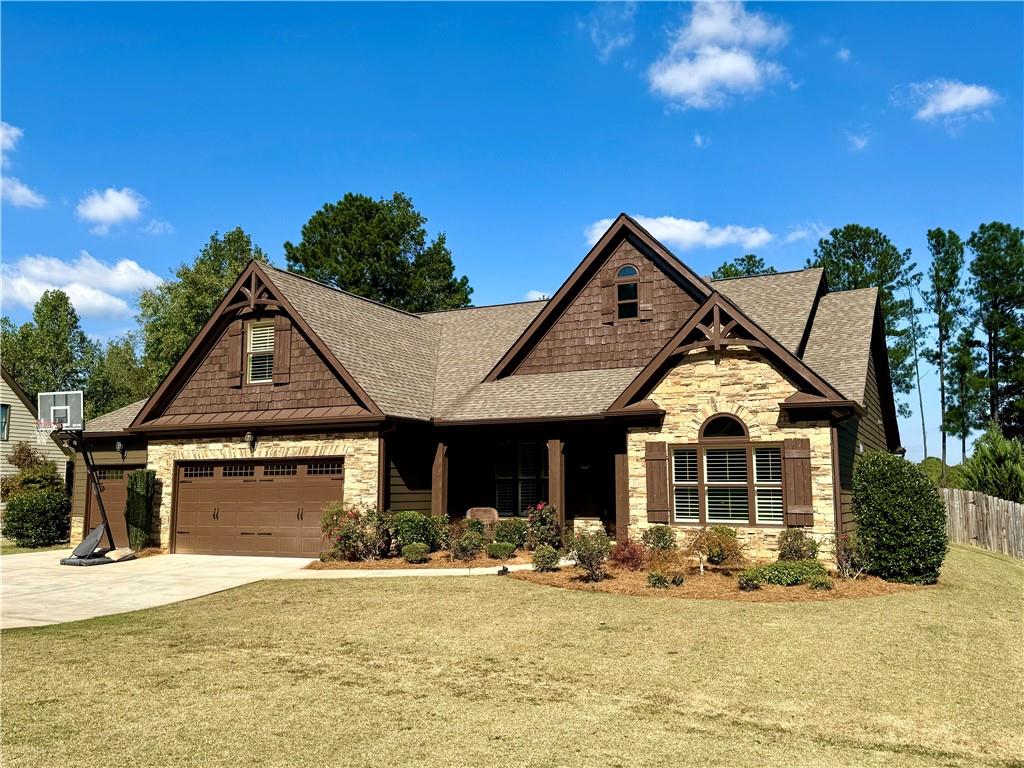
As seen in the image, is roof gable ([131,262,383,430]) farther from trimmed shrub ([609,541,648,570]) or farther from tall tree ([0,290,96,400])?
tall tree ([0,290,96,400])

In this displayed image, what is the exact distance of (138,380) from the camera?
5766cm

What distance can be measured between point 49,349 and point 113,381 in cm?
484

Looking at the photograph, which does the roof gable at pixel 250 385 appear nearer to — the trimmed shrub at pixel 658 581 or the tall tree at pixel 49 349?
the trimmed shrub at pixel 658 581

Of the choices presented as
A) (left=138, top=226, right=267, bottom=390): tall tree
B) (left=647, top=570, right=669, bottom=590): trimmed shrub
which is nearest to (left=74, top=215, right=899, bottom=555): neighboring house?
(left=647, top=570, right=669, bottom=590): trimmed shrub

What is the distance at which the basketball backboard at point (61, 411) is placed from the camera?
2058 cm

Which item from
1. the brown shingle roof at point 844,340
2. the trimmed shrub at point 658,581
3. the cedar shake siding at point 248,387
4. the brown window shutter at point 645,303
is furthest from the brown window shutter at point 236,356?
the brown shingle roof at point 844,340

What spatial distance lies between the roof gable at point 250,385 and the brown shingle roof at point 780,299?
1058 cm

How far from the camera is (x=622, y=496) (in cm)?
1752

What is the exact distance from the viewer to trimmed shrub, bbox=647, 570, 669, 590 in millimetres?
13859

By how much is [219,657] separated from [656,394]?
10722 mm

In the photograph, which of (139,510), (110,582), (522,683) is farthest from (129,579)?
(522,683)

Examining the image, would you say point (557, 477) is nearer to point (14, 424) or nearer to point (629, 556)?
point (629, 556)

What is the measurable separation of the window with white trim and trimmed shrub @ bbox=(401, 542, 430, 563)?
7.18 metres

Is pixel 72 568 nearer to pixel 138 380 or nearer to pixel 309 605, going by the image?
pixel 309 605
